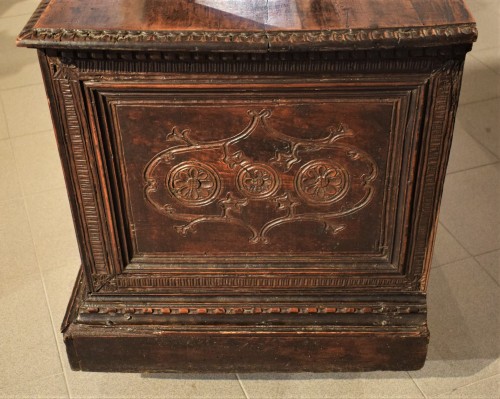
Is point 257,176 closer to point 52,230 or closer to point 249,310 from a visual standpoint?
point 249,310

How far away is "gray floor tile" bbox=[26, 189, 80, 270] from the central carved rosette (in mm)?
689

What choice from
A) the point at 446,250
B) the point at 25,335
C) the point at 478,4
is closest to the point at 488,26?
the point at 478,4

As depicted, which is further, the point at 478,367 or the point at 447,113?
the point at 478,367

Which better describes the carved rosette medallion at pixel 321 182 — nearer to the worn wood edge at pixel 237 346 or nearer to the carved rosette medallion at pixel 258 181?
the carved rosette medallion at pixel 258 181

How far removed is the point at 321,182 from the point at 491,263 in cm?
82

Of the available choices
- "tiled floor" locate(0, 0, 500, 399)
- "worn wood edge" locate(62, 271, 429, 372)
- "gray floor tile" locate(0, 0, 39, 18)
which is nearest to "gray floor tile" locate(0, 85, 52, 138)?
"tiled floor" locate(0, 0, 500, 399)

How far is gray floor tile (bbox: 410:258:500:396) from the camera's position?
5.98 feet

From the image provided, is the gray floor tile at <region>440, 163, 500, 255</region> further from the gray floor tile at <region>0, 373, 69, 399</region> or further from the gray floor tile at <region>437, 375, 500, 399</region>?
the gray floor tile at <region>0, 373, 69, 399</region>

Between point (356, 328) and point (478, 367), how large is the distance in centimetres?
37

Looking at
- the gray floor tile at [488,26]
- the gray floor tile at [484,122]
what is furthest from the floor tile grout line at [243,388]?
the gray floor tile at [488,26]

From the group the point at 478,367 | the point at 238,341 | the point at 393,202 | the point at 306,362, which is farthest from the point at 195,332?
the point at 478,367

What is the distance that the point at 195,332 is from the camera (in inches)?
67.2

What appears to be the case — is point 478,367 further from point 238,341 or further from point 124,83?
point 124,83

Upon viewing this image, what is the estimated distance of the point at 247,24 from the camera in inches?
52.9
